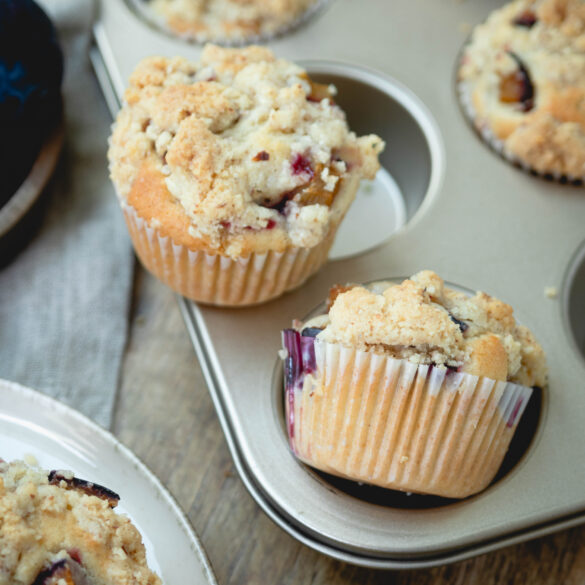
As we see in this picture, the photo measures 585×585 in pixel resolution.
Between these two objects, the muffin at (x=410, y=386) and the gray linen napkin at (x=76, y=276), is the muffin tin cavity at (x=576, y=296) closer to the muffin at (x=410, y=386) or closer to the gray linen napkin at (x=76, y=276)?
the muffin at (x=410, y=386)

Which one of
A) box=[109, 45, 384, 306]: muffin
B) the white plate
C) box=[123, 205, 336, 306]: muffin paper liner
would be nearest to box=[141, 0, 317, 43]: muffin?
box=[109, 45, 384, 306]: muffin

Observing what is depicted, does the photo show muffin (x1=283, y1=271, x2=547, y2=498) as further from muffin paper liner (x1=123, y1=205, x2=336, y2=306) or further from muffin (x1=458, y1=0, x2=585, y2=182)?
→ muffin (x1=458, y1=0, x2=585, y2=182)

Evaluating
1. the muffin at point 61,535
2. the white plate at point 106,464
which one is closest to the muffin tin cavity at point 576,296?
the white plate at point 106,464

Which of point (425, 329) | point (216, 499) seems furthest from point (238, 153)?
point (216, 499)

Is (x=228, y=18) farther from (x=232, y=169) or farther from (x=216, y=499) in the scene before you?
(x=216, y=499)

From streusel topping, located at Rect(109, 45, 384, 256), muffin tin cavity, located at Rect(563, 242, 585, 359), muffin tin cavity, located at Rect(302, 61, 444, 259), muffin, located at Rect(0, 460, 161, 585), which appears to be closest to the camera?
muffin, located at Rect(0, 460, 161, 585)

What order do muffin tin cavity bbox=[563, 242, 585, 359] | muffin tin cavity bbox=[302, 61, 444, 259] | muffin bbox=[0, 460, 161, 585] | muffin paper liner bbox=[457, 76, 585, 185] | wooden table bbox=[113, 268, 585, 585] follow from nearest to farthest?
muffin bbox=[0, 460, 161, 585] → wooden table bbox=[113, 268, 585, 585] → muffin tin cavity bbox=[563, 242, 585, 359] → muffin paper liner bbox=[457, 76, 585, 185] → muffin tin cavity bbox=[302, 61, 444, 259]
